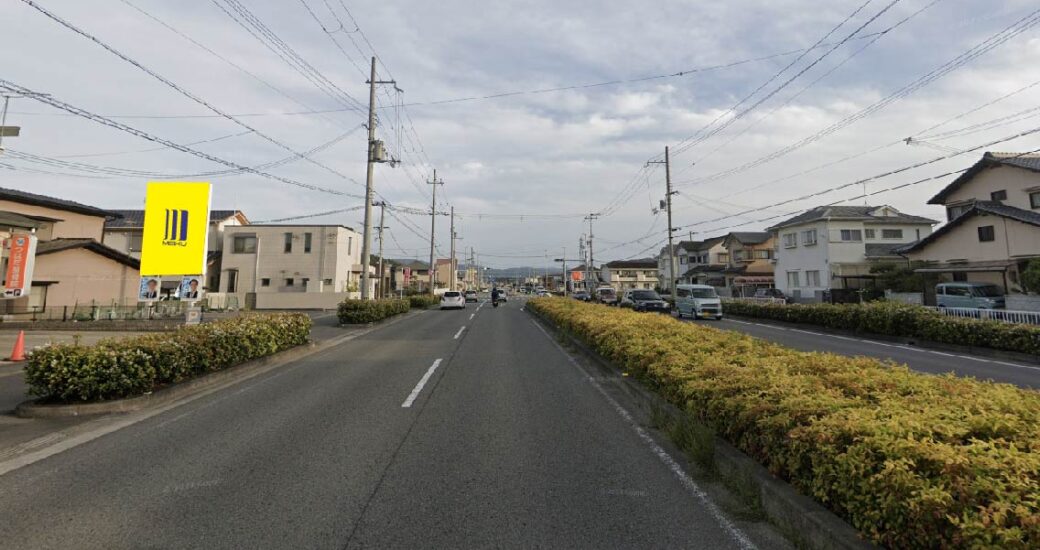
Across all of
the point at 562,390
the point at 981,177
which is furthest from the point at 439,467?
the point at 981,177

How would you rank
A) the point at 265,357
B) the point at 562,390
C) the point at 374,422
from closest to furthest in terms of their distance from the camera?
the point at 374,422
the point at 562,390
the point at 265,357

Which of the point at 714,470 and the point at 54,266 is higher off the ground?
the point at 54,266

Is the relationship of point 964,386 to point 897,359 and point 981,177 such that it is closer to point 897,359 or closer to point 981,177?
point 897,359

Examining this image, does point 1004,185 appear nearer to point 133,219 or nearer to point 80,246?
point 80,246

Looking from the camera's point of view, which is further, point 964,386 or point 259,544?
point 964,386

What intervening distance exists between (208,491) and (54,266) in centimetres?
2718

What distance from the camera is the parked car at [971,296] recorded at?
64.4 feet

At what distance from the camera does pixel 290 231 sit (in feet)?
125

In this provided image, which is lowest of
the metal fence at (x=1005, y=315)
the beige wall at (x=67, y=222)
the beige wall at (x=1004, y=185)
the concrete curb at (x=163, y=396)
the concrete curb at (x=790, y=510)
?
the concrete curb at (x=163, y=396)

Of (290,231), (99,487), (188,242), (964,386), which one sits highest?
(290,231)

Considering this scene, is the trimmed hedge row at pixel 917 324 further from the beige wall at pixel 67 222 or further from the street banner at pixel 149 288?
the beige wall at pixel 67 222

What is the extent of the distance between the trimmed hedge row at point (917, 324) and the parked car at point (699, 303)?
11.3ft

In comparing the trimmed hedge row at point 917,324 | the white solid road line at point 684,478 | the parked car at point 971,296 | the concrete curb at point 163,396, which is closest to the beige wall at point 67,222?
the concrete curb at point 163,396

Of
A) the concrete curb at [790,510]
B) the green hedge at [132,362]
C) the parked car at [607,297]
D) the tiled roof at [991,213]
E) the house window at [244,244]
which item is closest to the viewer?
the concrete curb at [790,510]
